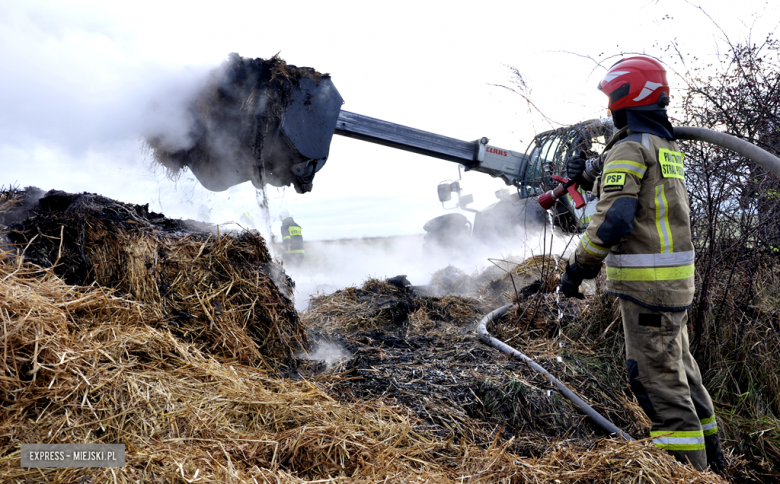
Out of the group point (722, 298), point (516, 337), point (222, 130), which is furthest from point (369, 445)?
point (222, 130)

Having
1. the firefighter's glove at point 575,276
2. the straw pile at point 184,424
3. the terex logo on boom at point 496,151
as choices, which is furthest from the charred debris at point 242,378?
the terex logo on boom at point 496,151

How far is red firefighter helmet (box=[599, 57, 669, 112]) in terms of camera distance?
2.75 meters

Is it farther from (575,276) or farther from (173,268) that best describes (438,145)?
(173,268)

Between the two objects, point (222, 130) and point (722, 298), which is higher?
point (222, 130)

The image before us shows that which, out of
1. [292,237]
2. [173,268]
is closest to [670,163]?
[173,268]

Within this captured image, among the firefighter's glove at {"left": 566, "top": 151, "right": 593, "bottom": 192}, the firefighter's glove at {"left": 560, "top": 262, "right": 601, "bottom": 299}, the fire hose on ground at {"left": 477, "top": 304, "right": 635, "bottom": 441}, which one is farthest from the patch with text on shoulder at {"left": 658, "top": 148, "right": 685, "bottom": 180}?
the fire hose on ground at {"left": 477, "top": 304, "right": 635, "bottom": 441}

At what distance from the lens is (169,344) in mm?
2633

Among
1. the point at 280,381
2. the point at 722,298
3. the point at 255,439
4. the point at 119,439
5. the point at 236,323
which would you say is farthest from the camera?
the point at 722,298

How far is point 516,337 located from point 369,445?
247cm

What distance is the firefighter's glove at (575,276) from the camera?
2.79 meters

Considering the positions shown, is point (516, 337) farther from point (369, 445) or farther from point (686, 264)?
point (369, 445)

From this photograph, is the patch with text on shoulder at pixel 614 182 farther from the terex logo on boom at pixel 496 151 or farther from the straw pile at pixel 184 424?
the terex logo on boom at pixel 496 151

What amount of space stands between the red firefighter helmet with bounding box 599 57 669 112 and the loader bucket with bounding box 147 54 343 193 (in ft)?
10.1

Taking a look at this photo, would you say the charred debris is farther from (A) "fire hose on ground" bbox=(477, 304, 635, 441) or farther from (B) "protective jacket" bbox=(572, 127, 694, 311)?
(B) "protective jacket" bbox=(572, 127, 694, 311)
